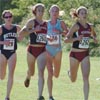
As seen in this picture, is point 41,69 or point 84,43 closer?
point 84,43

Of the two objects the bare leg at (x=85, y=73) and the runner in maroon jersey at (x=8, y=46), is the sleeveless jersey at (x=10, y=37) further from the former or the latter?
the bare leg at (x=85, y=73)

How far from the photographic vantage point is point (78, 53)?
39.9 ft

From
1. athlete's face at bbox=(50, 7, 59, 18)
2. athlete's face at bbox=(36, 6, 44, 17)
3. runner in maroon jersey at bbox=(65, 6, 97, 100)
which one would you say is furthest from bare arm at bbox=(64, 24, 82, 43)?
athlete's face at bbox=(36, 6, 44, 17)

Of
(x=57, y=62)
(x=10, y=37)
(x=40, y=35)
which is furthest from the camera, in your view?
(x=57, y=62)

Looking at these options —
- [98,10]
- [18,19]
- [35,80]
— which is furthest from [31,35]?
[18,19]

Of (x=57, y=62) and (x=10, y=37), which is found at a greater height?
(x=10, y=37)

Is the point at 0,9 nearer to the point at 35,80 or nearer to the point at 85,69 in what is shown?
the point at 35,80

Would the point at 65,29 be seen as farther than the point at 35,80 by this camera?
No

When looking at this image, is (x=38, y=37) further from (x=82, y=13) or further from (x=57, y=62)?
(x=82, y=13)

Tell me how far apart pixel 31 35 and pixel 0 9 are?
62.4 metres

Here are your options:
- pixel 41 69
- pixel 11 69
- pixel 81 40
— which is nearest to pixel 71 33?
pixel 81 40

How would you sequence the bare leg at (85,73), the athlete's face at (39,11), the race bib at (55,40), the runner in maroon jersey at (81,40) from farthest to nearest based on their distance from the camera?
the race bib at (55,40) < the athlete's face at (39,11) < the runner in maroon jersey at (81,40) < the bare leg at (85,73)

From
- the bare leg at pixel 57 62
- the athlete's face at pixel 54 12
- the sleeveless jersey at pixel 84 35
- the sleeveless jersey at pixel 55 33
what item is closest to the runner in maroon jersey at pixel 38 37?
the sleeveless jersey at pixel 55 33

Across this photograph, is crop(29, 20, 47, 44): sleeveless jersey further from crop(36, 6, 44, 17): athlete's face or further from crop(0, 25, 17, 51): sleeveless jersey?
crop(0, 25, 17, 51): sleeveless jersey
